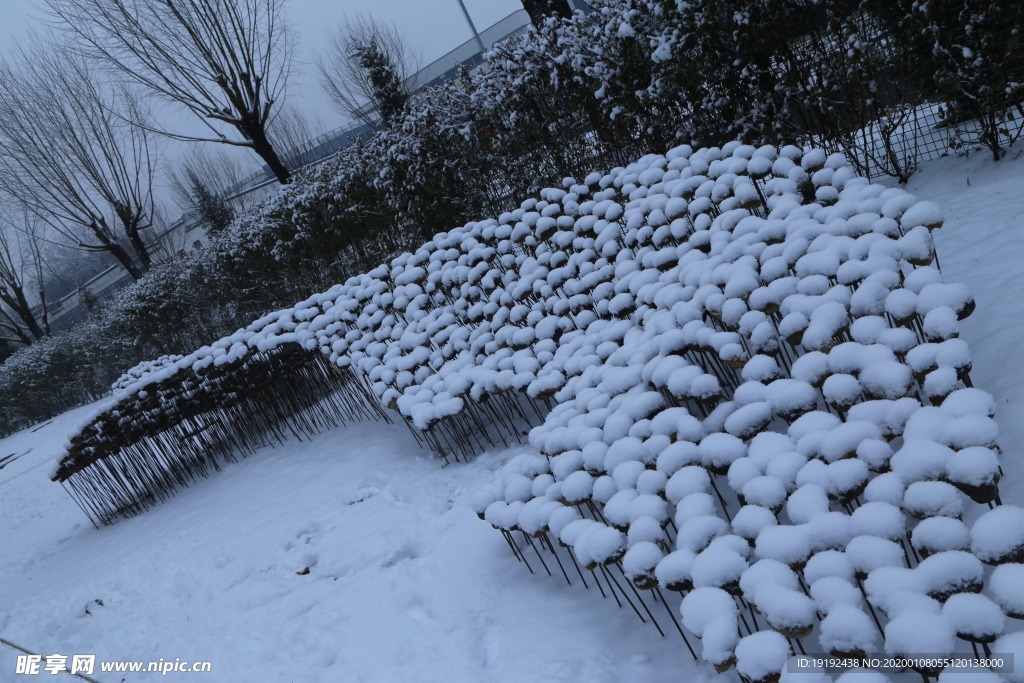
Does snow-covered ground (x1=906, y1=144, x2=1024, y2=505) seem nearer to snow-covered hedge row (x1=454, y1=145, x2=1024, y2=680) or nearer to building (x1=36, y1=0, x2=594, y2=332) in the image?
snow-covered hedge row (x1=454, y1=145, x2=1024, y2=680)

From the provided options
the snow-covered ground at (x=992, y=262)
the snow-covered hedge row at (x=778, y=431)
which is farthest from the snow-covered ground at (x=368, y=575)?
the snow-covered hedge row at (x=778, y=431)

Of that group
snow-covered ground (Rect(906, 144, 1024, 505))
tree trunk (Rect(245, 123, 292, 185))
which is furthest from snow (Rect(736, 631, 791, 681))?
tree trunk (Rect(245, 123, 292, 185))

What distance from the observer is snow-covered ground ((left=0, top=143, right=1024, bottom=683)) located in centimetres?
290

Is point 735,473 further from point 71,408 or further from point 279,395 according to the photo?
point 71,408

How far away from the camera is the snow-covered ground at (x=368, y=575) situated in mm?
2904

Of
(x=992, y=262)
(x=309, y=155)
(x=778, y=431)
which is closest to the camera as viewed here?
(x=778, y=431)

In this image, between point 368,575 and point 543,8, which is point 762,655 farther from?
point 543,8

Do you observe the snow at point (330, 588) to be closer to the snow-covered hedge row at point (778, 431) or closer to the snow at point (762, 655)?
the snow-covered hedge row at point (778, 431)

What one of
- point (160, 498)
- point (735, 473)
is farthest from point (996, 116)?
point (160, 498)

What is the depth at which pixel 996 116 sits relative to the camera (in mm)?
5301

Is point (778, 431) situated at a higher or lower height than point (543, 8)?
lower

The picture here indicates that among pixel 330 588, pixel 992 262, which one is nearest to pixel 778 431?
pixel 992 262

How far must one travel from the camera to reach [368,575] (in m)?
3.95

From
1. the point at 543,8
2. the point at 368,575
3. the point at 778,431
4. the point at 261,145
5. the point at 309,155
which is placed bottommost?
the point at 778,431
